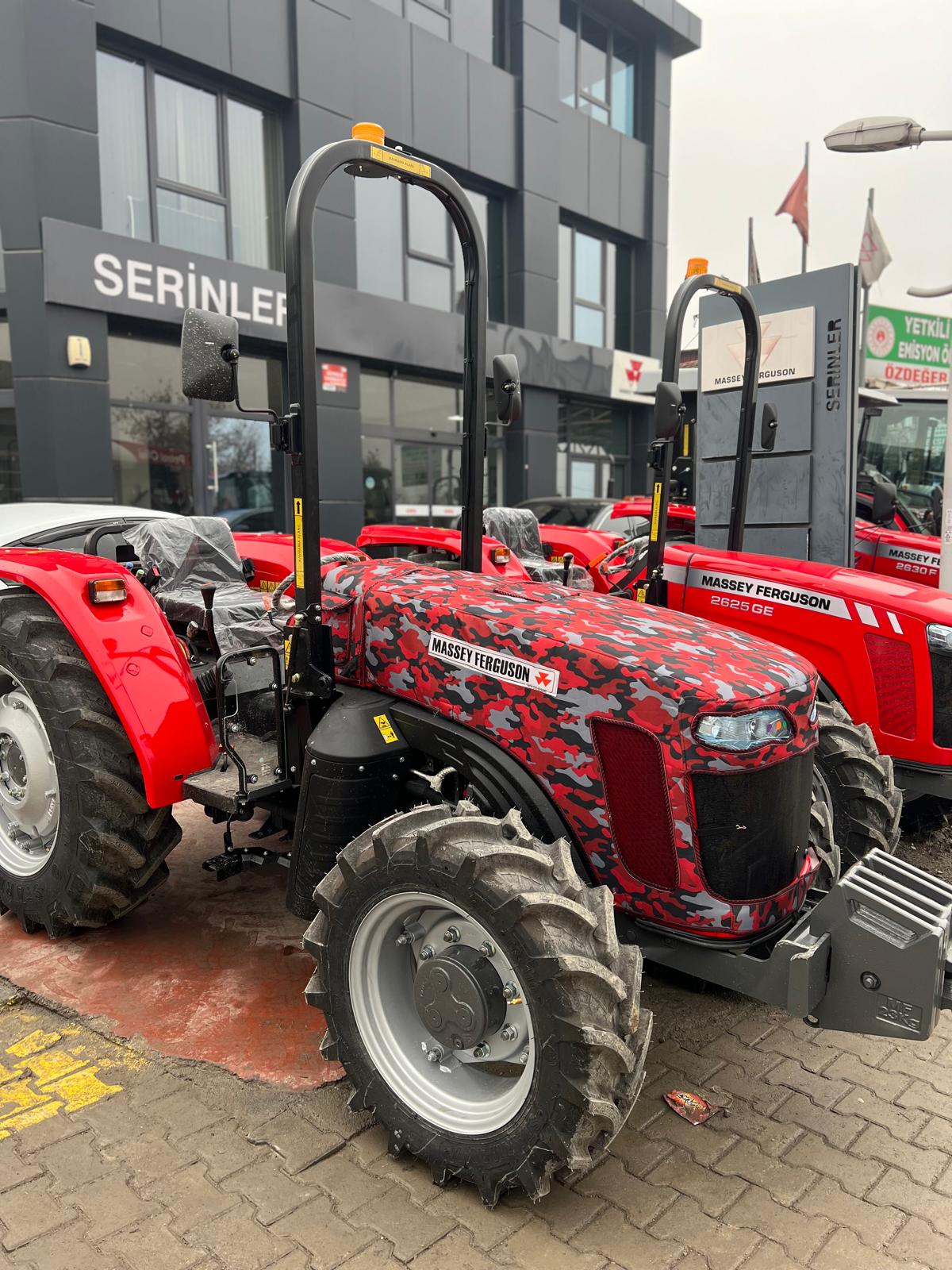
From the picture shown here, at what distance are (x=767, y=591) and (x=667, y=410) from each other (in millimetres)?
1155

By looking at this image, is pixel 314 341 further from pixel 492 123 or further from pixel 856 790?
pixel 492 123

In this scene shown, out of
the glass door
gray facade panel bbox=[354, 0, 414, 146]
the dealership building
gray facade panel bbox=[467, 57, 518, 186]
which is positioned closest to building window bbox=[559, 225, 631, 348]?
the dealership building

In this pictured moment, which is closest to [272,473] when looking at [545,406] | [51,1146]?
[545,406]

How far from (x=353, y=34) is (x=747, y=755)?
13.5 metres

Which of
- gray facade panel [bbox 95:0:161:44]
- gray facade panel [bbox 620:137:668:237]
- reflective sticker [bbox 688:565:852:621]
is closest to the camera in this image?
reflective sticker [bbox 688:565:852:621]

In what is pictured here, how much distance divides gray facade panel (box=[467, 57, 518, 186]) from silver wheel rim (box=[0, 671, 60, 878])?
13.5m

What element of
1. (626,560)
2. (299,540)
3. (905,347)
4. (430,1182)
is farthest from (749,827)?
(905,347)

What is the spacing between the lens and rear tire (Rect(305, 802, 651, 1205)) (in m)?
2.10

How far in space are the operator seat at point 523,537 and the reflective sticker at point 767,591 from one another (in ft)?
7.62

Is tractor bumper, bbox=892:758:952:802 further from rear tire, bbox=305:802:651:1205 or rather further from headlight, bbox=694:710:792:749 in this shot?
rear tire, bbox=305:802:651:1205

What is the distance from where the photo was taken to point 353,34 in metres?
12.8

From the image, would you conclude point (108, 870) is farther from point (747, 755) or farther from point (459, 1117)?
point (747, 755)

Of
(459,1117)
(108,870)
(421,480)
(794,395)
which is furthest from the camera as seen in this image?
(421,480)

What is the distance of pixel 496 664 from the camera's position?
263 cm
